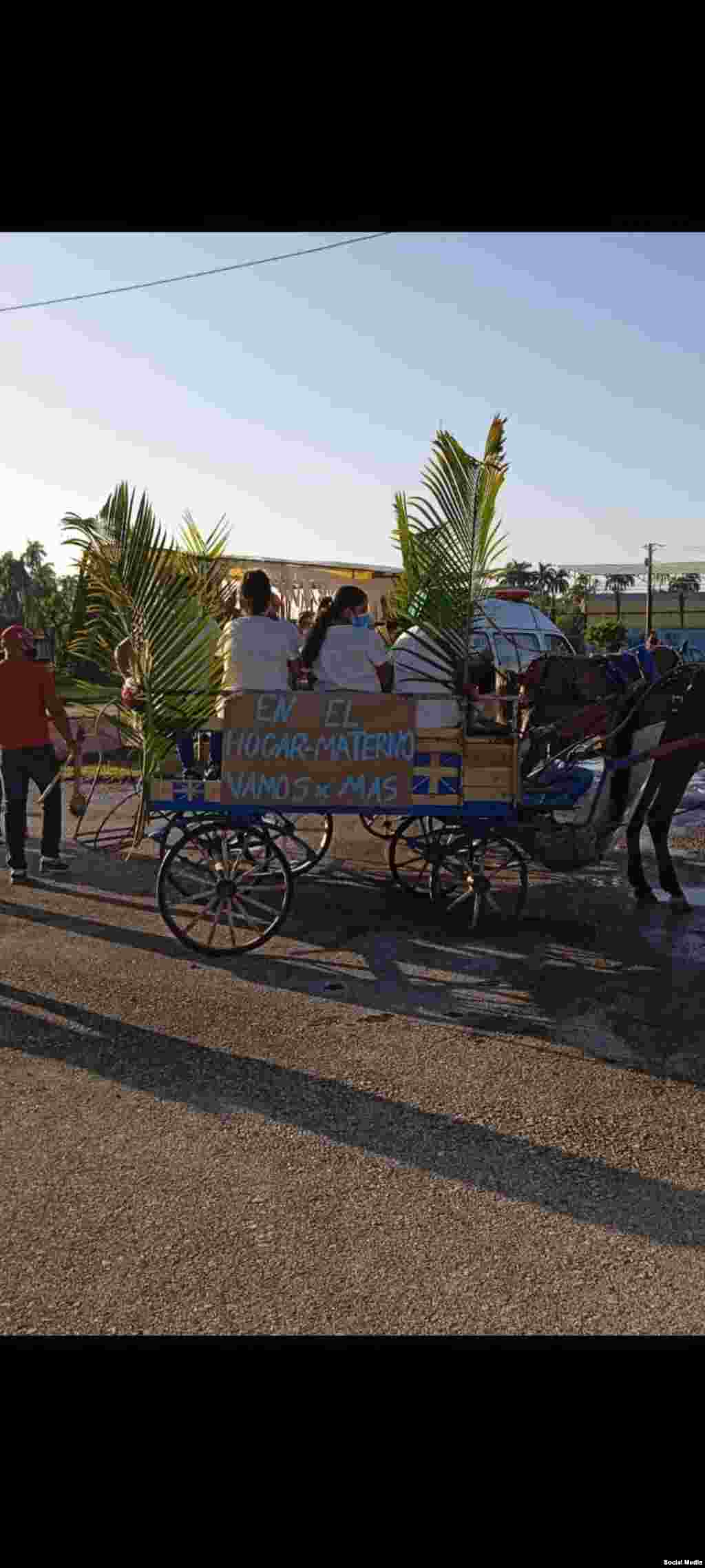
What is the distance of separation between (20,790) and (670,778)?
16.2 ft

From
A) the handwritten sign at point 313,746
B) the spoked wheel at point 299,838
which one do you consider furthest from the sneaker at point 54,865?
the handwritten sign at point 313,746

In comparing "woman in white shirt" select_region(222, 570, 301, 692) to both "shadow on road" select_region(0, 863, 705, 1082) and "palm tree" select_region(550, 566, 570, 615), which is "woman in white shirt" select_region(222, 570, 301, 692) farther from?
"palm tree" select_region(550, 566, 570, 615)

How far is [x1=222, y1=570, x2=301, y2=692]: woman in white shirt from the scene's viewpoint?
7.41 m

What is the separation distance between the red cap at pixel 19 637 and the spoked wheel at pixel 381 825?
2902 millimetres

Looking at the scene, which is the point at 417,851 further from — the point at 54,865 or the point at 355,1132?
the point at 355,1132

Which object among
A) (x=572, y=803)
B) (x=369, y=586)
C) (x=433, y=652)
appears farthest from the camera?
(x=369, y=586)

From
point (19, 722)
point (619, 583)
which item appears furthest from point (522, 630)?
point (619, 583)

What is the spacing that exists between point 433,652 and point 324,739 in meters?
1.06

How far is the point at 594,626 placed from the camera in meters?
40.6

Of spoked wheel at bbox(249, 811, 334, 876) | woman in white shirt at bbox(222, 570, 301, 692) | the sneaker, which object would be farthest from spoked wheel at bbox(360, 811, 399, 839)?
the sneaker

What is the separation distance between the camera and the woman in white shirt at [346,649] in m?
7.57

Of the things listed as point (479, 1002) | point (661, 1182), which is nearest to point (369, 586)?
point (479, 1002)
